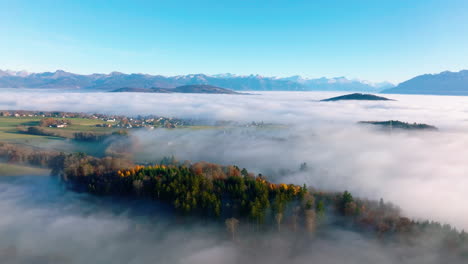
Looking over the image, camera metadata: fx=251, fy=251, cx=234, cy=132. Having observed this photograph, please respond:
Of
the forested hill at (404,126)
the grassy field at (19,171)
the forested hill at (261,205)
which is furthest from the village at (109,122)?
the forested hill at (404,126)

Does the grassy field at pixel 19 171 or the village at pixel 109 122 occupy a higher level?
the village at pixel 109 122

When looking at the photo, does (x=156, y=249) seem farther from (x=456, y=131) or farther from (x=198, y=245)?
(x=456, y=131)

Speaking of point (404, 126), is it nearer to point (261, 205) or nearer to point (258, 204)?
point (261, 205)

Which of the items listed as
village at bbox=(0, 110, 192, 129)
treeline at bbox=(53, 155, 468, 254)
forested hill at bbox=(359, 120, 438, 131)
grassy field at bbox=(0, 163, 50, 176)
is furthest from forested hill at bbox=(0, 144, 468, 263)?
village at bbox=(0, 110, 192, 129)

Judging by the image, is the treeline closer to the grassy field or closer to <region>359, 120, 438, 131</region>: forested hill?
the grassy field

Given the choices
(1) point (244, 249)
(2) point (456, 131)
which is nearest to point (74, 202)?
(1) point (244, 249)

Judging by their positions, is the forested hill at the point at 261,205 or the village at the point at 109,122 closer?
the forested hill at the point at 261,205

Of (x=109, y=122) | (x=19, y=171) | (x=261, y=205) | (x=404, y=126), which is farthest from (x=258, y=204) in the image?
(x=109, y=122)

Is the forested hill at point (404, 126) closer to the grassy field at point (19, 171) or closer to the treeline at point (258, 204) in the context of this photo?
the treeline at point (258, 204)
